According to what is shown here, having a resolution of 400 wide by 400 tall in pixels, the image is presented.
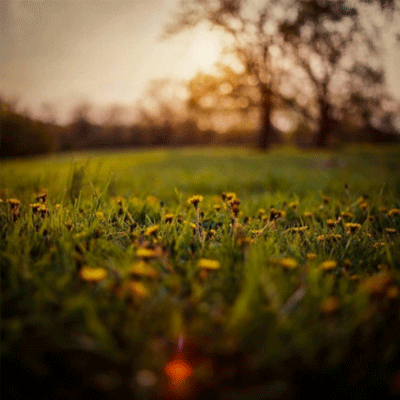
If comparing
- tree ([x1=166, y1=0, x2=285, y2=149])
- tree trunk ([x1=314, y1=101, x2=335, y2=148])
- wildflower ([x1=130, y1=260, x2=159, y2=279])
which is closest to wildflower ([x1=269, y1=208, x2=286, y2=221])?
wildflower ([x1=130, y1=260, x2=159, y2=279])

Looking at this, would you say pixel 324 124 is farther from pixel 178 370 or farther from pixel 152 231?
pixel 178 370

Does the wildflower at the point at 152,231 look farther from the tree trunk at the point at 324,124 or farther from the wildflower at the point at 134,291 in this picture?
the tree trunk at the point at 324,124

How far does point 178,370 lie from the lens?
75cm

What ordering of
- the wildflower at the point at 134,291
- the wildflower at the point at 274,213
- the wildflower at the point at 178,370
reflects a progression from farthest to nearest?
the wildflower at the point at 274,213 → the wildflower at the point at 134,291 → the wildflower at the point at 178,370

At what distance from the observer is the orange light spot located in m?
0.72

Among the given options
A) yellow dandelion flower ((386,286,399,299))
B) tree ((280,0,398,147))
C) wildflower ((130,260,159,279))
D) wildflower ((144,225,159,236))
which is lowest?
yellow dandelion flower ((386,286,399,299))

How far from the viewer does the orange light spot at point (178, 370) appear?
0.72 meters

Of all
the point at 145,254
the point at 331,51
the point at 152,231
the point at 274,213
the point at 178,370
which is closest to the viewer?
the point at 178,370

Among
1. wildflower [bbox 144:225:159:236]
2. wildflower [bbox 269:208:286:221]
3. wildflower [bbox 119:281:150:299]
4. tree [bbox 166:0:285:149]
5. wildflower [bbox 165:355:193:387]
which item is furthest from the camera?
tree [bbox 166:0:285:149]

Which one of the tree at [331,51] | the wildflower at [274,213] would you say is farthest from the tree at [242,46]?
the wildflower at [274,213]

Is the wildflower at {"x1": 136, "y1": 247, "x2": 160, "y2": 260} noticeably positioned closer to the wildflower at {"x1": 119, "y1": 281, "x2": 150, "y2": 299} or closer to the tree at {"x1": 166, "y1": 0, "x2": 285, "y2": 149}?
the wildflower at {"x1": 119, "y1": 281, "x2": 150, "y2": 299}

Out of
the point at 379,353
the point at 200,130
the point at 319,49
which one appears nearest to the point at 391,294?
the point at 379,353

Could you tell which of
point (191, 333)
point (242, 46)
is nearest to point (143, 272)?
point (191, 333)

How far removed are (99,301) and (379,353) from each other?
2.77 ft
